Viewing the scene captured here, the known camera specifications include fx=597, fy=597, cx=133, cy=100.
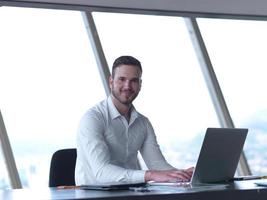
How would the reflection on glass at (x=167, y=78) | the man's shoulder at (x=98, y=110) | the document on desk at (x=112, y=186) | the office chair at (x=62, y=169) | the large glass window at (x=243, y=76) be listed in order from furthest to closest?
the large glass window at (x=243, y=76) < the reflection on glass at (x=167, y=78) < the office chair at (x=62, y=169) < the man's shoulder at (x=98, y=110) < the document on desk at (x=112, y=186)

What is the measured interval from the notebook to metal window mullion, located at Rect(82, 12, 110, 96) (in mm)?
2555

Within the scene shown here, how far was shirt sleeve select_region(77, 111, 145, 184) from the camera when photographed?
304cm

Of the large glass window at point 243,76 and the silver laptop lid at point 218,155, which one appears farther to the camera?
the large glass window at point 243,76

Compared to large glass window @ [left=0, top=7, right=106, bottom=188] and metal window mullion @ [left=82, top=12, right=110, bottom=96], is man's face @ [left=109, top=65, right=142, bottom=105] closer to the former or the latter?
large glass window @ [left=0, top=7, right=106, bottom=188]

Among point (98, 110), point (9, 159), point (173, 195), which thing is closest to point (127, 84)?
point (98, 110)

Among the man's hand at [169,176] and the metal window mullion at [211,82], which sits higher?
the metal window mullion at [211,82]

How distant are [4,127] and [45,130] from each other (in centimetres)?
39

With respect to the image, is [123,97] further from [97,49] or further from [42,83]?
[97,49]

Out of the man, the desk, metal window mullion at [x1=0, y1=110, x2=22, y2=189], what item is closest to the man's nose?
the man

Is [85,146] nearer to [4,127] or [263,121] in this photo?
[4,127]

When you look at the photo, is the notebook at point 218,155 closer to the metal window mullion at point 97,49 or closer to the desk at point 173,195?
the desk at point 173,195

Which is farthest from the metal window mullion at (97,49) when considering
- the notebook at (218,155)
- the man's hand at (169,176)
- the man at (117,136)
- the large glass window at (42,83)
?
the man's hand at (169,176)

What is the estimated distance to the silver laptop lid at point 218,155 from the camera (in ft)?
9.25

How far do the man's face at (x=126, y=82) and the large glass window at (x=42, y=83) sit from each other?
1941mm
